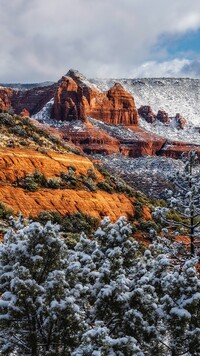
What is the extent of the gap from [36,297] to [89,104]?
478ft

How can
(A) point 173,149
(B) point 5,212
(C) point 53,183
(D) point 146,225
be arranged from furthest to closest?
(A) point 173,149, (D) point 146,225, (C) point 53,183, (B) point 5,212

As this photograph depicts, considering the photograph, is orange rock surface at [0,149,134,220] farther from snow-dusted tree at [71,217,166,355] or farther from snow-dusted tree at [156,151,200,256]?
snow-dusted tree at [71,217,166,355]

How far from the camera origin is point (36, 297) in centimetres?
1095

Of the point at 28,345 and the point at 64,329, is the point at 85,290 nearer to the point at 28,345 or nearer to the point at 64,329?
the point at 64,329

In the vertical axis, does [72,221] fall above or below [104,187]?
below

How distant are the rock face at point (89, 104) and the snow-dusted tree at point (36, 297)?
13267 centimetres

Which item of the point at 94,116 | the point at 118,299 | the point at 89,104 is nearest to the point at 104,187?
the point at 118,299

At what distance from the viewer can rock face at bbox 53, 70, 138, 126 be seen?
14500 cm

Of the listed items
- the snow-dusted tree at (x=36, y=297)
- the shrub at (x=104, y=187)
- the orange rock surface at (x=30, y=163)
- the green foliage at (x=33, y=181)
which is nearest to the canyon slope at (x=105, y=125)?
the shrub at (x=104, y=187)

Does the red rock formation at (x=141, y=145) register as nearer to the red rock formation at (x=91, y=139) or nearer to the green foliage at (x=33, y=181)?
the red rock formation at (x=91, y=139)

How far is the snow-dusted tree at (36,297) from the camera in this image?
1068 centimetres

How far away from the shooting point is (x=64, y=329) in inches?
436

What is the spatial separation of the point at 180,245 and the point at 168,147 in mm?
134070

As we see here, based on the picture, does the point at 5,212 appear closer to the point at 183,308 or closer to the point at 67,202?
the point at 67,202
